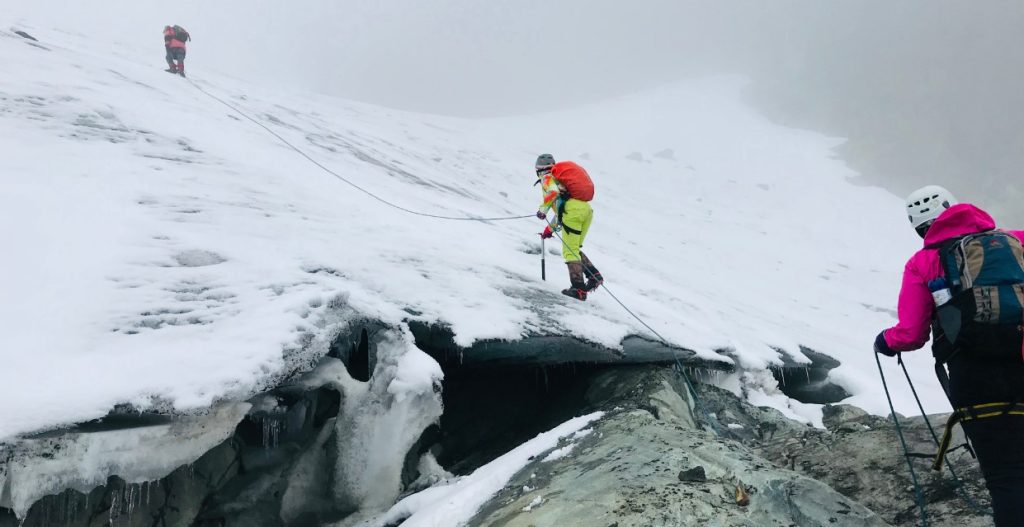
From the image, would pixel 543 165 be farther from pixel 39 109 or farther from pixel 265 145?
pixel 39 109

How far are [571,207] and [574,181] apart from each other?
0.32m

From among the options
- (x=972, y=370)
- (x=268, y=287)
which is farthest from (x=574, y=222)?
(x=972, y=370)

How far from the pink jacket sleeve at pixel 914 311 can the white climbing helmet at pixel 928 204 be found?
14.9 inches

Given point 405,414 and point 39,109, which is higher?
point 39,109

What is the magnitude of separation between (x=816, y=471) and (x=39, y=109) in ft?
32.8

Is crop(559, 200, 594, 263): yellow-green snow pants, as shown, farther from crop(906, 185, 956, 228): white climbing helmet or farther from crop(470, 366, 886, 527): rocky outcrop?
crop(906, 185, 956, 228): white climbing helmet

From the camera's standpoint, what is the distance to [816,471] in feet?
13.9

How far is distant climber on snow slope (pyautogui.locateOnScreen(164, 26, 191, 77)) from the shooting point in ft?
50.3

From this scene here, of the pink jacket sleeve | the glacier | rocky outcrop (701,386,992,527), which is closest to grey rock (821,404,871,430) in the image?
the glacier

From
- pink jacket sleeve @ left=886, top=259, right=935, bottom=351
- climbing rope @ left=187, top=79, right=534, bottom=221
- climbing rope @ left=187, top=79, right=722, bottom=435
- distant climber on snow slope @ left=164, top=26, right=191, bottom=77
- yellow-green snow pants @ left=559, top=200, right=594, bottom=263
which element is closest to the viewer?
pink jacket sleeve @ left=886, top=259, right=935, bottom=351

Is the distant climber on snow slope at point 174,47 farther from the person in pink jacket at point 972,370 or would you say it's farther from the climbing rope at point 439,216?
the person in pink jacket at point 972,370

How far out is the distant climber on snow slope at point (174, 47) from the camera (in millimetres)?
15341

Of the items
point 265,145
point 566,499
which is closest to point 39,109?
point 265,145

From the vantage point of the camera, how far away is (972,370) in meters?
2.69
